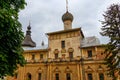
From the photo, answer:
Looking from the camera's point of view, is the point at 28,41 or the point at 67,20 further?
the point at 28,41

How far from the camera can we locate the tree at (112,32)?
20.3 m

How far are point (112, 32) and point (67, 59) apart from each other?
13351 mm

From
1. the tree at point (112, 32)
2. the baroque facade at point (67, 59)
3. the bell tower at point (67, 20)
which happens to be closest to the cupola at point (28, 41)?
the baroque facade at point (67, 59)

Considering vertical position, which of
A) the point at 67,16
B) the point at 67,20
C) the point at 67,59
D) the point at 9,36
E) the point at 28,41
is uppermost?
the point at 67,16

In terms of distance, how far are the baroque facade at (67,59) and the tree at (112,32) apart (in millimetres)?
9118

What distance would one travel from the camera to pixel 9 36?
11.6m

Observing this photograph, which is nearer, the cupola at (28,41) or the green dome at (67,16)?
the green dome at (67,16)

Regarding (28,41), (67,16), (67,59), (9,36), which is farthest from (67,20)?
(9,36)

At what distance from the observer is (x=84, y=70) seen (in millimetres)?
30516

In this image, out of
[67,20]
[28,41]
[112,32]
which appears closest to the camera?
[112,32]

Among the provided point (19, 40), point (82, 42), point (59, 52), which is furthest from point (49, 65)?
point (19, 40)

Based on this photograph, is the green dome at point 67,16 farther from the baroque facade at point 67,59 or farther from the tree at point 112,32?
the tree at point 112,32

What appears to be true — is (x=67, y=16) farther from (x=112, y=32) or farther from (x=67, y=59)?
(x=112, y=32)

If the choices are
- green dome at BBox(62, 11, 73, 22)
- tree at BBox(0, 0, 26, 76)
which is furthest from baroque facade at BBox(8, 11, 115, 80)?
tree at BBox(0, 0, 26, 76)
